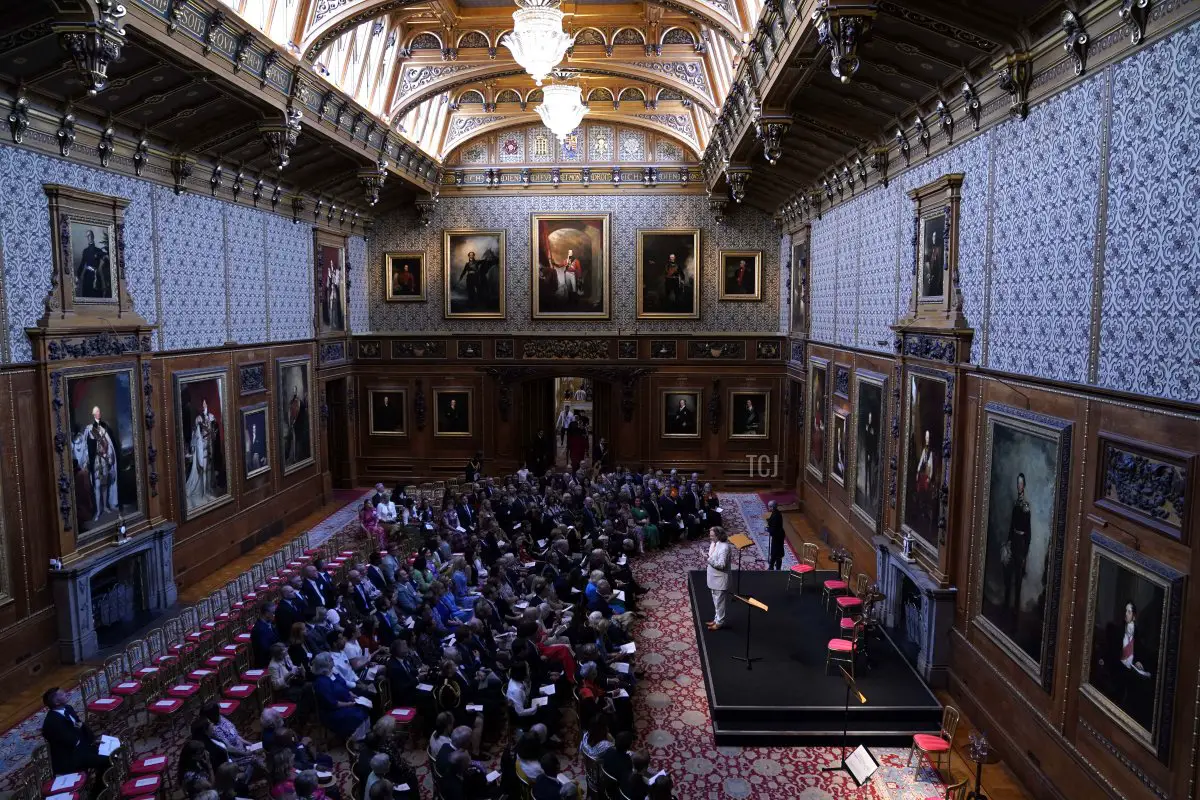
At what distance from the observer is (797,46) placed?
912 cm

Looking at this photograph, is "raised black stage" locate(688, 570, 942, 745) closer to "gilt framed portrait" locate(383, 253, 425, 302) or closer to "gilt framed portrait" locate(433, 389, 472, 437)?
"gilt framed portrait" locate(433, 389, 472, 437)

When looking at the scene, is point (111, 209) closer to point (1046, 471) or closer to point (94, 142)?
point (94, 142)

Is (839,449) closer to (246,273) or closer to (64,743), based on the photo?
(246,273)

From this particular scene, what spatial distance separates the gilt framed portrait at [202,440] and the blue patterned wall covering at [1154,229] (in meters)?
13.3

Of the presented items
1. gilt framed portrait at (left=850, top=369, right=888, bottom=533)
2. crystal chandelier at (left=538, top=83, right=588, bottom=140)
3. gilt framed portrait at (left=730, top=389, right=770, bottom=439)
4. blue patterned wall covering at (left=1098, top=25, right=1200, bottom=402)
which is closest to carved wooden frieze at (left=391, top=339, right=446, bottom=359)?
gilt framed portrait at (left=730, top=389, right=770, bottom=439)

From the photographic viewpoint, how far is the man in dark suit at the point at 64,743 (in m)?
7.17

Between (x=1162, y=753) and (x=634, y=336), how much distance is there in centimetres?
1675

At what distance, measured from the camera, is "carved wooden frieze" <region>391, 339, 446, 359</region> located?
2183cm

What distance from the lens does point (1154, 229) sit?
5.90 meters

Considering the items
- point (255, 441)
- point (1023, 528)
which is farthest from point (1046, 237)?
point (255, 441)

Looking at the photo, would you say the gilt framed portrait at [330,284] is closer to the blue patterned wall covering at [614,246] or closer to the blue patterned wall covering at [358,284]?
the blue patterned wall covering at [358,284]

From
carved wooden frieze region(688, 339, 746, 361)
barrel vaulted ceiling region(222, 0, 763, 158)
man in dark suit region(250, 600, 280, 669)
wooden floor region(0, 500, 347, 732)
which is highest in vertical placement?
barrel vaulted ceiling region(222, 0, 763, 158)

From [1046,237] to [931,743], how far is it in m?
5.10

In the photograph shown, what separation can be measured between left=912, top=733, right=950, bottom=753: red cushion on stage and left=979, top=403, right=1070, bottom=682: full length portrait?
111cm
